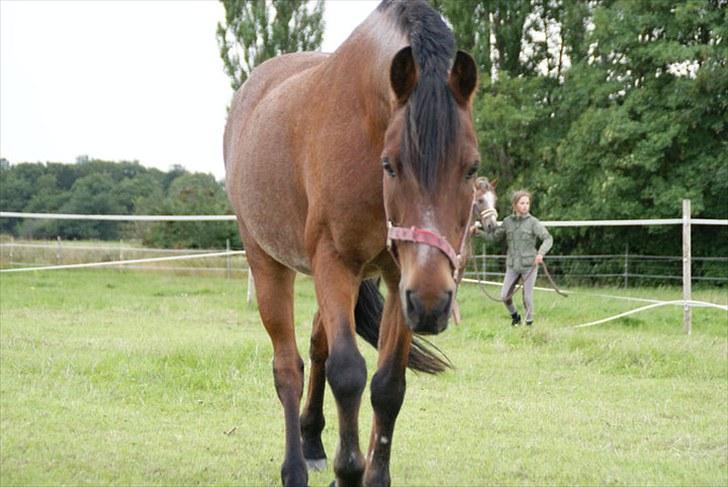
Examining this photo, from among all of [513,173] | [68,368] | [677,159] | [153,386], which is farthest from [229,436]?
[513,173]

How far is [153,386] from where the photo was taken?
686 cm

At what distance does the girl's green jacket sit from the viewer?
11.8 m

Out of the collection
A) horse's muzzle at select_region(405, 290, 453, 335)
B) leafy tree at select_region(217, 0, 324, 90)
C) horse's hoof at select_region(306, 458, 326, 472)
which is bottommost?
horse's hoof at select_region(306, 458, 326, 472)

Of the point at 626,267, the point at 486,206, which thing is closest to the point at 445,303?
the point at 486,206

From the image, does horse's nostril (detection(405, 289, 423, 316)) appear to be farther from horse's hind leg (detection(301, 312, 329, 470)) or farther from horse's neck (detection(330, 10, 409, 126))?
horse's hind leg (detection(301, 312, 329, 470))

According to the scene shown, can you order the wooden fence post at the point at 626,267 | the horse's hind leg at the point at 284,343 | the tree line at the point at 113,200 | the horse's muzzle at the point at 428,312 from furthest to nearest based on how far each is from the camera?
the tree line at the point at 113,200 < the wooden fence post at the point at 626,267 < the horse's hind leg at the point at 284,343 < the horse's muzzle at the point at 428,312

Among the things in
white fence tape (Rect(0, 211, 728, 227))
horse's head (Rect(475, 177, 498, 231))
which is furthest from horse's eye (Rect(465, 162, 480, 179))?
white fence tape (Rect(0, 211, 728, 227))

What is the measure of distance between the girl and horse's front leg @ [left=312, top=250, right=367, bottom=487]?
8.02 metres

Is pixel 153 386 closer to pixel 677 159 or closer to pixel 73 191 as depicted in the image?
pixel 73 191

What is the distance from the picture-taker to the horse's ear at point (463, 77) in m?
2.97

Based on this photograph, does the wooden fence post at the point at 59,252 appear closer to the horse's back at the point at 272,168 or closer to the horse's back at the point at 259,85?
the horse's back at the point at 259,85

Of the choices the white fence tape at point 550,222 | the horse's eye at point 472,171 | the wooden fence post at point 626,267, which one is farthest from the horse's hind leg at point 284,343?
the wooden fence post at point 626,267

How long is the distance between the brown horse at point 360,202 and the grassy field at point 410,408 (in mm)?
643

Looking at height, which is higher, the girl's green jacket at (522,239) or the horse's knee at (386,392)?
the girl's green jacket at (522,239)
